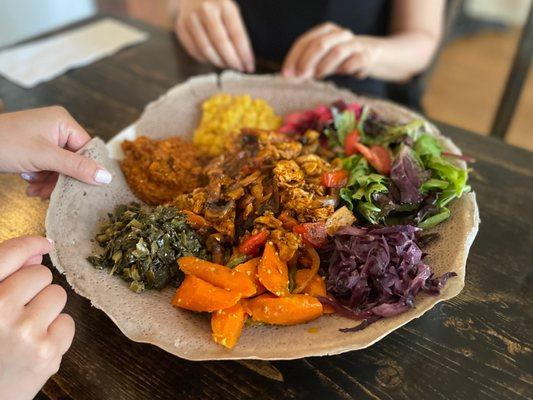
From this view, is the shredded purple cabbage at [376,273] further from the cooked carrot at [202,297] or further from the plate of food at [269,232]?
the cooked carrot at [202,297]

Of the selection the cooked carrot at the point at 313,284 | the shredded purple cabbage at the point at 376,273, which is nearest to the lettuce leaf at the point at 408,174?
the shredded purple cabbage at the point at 376,273

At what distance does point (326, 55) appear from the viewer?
2.12 m

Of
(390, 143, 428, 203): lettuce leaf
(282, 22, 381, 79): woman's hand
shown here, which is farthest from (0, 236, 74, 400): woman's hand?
(282, 22, 381, 79): woman's hand

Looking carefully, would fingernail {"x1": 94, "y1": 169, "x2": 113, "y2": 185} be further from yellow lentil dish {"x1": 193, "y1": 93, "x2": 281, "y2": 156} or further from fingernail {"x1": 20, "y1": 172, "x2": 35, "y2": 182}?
yellow lentil dish {"x1": 193, "y1": 93, "x2": 281, "y2": 156}

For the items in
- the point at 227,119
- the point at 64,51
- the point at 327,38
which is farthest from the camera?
the point at 64,51

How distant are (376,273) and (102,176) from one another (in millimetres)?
866

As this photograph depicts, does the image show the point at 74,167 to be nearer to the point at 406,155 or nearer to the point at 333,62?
the point at 406,155

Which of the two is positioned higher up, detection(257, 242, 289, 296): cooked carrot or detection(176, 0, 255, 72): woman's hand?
detection(176, 0, 255, 72): woman's hand

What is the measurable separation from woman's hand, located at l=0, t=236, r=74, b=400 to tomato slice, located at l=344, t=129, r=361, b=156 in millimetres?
1062

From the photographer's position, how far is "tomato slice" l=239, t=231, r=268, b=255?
135 cm

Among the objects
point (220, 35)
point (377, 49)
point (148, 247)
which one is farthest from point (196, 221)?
point (377, 49)

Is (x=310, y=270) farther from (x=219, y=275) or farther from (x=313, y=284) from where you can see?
(x=219, y=275)

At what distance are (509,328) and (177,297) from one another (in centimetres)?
90

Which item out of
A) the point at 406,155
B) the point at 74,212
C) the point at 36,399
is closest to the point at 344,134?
the point at 406,155
